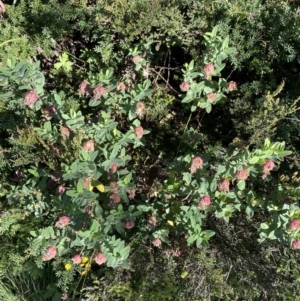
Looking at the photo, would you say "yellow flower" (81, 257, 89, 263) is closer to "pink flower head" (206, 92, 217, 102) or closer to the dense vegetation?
the dense vegetation

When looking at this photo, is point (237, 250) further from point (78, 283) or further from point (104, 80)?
point (104, 80)

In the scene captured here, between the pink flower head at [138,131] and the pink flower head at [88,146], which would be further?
the pink flower head at [138,131]

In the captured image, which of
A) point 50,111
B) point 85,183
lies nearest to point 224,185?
point 85,183

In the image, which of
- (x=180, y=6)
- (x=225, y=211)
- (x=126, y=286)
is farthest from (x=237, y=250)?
(x=180, y=6)

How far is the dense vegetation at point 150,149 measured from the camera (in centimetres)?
158

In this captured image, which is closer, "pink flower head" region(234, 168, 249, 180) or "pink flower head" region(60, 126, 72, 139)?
"pink flower head" region(234, 168, 249, 180)

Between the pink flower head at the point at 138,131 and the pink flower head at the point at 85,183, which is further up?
the pink flower head at the point at 138,131

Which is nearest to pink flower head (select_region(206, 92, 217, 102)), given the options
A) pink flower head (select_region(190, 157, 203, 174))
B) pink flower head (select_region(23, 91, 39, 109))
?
pink flower head (select_region(190, 157, 203, 174))

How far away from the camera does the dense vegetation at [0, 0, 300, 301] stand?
5.18 ft

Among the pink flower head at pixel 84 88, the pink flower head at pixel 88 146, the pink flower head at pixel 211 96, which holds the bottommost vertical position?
the pink flower head at pixel 88 146

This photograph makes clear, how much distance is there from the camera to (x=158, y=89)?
1.98 metres

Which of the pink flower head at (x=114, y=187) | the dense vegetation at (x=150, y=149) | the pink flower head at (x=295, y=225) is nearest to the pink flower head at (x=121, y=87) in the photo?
the dense vegetation at (x=150, y=149)

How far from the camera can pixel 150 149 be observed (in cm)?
210

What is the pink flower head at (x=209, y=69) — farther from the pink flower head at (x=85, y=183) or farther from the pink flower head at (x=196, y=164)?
the pink flower head at (x=85, y=183)
